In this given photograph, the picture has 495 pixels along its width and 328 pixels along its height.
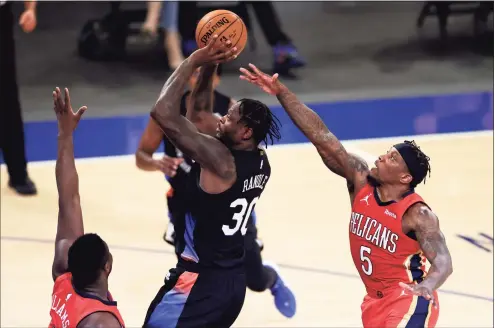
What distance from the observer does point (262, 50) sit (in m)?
13.5

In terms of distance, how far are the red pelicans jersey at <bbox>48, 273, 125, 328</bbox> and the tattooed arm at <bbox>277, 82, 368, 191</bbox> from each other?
150 cm

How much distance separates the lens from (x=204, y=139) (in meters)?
4.59

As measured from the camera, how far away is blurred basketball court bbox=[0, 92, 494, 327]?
666 centimetres

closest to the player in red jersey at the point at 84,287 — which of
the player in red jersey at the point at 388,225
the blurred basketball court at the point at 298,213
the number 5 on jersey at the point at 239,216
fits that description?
the number 5 on jersey at the point at 239,216

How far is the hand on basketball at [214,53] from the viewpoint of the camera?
4.59 m

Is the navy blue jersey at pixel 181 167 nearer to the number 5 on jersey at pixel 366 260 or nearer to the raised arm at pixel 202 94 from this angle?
the raised arm at pixel 202 94

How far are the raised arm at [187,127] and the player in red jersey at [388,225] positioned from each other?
0.26 metres

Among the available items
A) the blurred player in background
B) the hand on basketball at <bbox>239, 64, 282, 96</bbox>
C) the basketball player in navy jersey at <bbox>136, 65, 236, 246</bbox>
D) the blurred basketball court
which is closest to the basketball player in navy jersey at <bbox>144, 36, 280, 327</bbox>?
the hand on basketball at <bbox>239, 64, 282, 96</bbox>

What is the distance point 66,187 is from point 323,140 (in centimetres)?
136

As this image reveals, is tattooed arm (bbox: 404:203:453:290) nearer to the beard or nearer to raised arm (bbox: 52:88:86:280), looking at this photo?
the beard

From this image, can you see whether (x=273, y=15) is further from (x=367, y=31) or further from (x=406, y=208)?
(x=406, y=208)

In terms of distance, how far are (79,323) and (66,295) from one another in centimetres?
18

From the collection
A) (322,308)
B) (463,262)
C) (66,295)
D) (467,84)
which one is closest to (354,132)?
(467,84)

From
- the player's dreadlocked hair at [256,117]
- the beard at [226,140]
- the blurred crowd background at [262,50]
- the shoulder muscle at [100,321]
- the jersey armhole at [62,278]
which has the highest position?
the player's dreadlocked hair at [256,117]
